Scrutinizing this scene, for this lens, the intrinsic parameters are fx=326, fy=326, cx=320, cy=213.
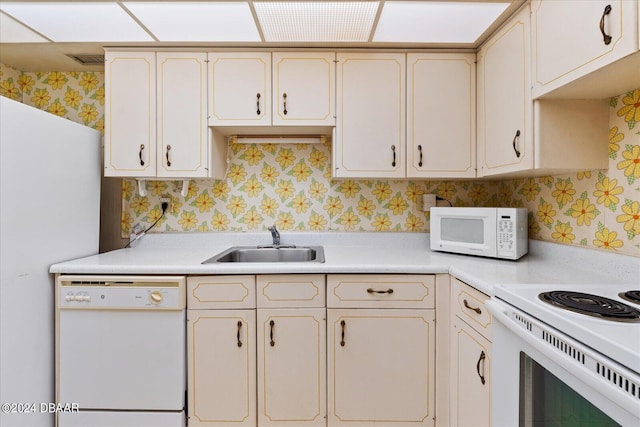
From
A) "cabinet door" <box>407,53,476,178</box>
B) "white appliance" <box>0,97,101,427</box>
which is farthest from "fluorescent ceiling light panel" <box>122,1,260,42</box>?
"cabinet door" <box>407,53,476,178</box>

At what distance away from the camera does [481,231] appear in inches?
69.8

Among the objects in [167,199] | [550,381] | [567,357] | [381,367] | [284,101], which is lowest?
[381,367]

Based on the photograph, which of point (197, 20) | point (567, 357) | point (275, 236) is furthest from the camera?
point (275, 236)

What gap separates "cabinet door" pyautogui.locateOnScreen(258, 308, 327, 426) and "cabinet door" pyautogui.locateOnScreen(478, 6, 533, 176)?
1204 mm

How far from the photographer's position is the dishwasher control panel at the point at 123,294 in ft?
5.11

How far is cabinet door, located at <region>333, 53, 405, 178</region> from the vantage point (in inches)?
76.3

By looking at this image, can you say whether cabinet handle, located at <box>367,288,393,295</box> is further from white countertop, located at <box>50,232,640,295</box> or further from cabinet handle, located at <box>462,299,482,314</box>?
cabinet handle, located at <box>462,299,482,314</box>

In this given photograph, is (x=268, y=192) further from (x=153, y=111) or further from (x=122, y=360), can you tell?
(x=122, y=360)

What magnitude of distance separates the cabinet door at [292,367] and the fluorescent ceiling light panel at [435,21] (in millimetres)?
1509

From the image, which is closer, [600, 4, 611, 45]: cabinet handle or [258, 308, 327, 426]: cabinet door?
[600, 4, 611, 45]: cabinet handle

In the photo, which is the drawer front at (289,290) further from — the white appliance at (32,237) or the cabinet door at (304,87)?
the white appliance at (32,237)

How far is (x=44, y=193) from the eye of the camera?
1581 mm

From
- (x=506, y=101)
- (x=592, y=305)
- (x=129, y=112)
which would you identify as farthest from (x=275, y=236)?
(x=592, y=305)

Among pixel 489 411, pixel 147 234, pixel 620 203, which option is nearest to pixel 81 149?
pixel 147 234
